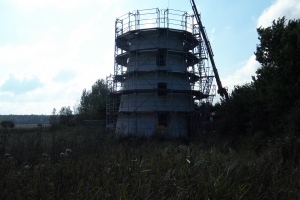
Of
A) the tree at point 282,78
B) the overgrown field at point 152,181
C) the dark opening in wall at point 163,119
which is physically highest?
the tree at point 282,78

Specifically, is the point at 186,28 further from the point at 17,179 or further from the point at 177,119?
the point at 17,179

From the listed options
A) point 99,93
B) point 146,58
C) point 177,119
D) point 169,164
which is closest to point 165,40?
point 146,58

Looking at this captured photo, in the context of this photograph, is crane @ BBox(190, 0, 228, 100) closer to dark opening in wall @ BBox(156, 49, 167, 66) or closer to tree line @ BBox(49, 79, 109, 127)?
dark opening in wall @ BBox(156, 49, 167, 66)

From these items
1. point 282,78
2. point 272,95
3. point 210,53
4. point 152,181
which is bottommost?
point 152,181

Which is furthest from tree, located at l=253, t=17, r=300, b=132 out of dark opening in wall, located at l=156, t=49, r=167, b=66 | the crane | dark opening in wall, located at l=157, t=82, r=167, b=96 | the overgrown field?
the overgrown field

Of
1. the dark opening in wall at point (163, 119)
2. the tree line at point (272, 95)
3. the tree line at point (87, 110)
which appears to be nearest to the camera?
the tree line at point (272, 95)

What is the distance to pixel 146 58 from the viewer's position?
2873 cm

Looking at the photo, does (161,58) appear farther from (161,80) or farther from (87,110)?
(87,110)

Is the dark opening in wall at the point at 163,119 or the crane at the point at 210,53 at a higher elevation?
the crane at the point at 210,53

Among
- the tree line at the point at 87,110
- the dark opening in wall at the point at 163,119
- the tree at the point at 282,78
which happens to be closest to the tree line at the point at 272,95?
the tree at the point at 282,78

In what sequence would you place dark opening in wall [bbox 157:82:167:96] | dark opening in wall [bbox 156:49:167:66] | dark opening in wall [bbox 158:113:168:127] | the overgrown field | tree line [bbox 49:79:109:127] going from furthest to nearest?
tree line [bbox 49:79:109:127], dark opening in wall [bbox 156:49:167:66], dark opening in wall [bbox 158:113:168:127], dark opening in wall [bbox 157:82:167:96], the overgrown field

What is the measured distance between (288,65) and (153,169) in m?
16.0

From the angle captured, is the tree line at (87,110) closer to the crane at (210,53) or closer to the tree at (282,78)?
the crane at (210,53)

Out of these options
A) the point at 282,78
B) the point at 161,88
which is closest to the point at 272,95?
the point at 282,78
